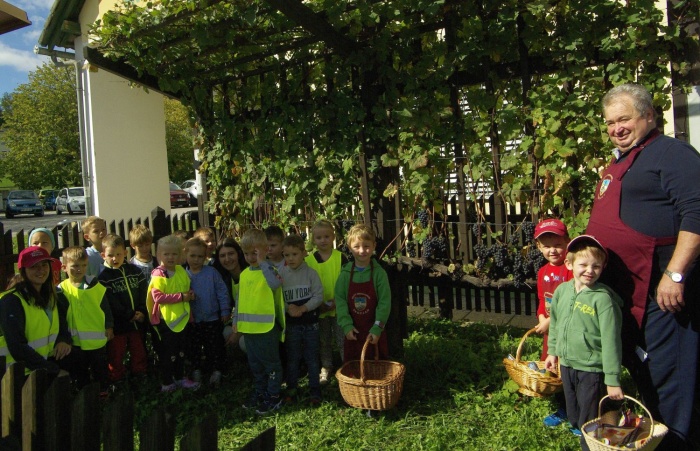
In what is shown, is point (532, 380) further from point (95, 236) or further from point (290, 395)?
point (95, 236)

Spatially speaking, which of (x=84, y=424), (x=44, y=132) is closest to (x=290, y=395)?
(x=84, y=424)

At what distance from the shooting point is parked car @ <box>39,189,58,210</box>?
140 ft

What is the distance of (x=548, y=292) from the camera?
3.94 m

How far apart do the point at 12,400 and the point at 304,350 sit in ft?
6.87

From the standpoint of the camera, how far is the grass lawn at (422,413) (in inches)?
145

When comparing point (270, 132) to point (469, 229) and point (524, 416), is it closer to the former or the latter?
point (469, 229)

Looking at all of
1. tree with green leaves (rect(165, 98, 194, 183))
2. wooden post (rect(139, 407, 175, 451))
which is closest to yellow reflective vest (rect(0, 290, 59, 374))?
wooden post (rect(139, 407, 175, 451))

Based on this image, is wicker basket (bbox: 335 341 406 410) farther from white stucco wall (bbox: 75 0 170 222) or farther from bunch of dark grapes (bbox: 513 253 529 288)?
white stucco wall (bbox: 75 0 170 222)

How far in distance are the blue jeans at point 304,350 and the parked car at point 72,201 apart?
114ft

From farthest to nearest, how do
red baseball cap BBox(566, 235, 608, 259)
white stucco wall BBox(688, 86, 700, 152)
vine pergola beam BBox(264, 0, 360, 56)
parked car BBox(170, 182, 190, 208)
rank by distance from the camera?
1. parked car BBox(170, 182, 190, 208)
2. vine pergola beam BBox(264, 0, 360, 56)
3. white stucco wall BBox(688, 86, 700, 152)
4. red baseball cap BBox(566, 235, 608, 259)

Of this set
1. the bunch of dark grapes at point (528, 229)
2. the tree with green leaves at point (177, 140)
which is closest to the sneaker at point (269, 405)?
the bunch of dark grapes at point (528, 229)

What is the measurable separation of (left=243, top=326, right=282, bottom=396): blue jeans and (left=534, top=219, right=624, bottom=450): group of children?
1.86 meters

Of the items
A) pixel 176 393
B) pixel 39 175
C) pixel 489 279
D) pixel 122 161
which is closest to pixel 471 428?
pixel 489 279

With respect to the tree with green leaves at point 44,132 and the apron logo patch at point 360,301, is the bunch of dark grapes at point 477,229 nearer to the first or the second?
the apron logo patch at point 360,301
